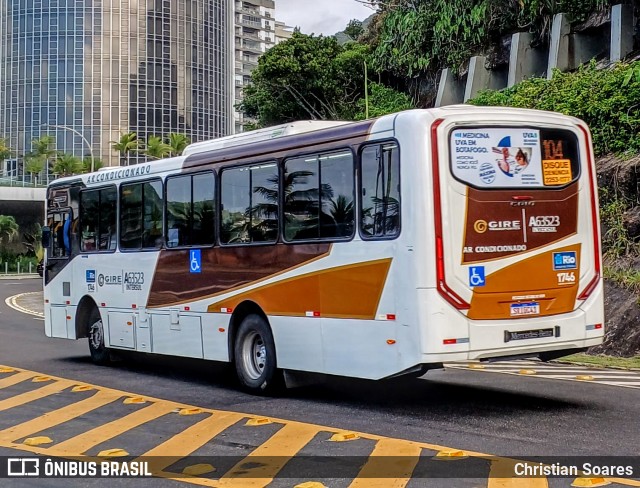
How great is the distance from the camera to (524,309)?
34.6ft

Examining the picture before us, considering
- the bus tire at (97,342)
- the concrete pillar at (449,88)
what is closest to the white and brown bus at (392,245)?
the bus tire at (97,342)

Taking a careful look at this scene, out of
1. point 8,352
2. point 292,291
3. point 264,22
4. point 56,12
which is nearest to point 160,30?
point 56,12

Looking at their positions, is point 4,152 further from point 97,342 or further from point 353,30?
point 97,342

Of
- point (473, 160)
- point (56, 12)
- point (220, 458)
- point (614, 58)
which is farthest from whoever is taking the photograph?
point (56, 12)

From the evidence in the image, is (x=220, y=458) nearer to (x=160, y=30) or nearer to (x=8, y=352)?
(x=8, y=352)

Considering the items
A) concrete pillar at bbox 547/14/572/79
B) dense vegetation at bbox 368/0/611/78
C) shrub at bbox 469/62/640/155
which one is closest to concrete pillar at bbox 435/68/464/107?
dense vegetation at bbox 368/0/611/78

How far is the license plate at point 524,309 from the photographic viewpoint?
10.5m

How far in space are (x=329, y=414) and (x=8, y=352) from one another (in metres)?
9.60

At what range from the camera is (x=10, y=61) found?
9688 cm

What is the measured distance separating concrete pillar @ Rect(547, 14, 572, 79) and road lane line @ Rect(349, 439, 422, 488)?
2471 cm

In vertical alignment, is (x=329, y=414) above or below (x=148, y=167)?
below

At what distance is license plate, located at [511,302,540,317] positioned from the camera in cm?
1047

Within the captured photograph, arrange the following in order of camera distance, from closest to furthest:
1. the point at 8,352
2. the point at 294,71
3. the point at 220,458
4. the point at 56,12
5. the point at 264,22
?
the point at 220,458
the point at 8,352
the point at 294,71
the point at 56,12
the point at 264,22

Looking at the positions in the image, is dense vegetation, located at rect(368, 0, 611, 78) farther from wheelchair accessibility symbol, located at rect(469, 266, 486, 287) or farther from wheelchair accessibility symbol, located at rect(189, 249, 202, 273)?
wheelchair accessibility symbol, located at rect(469, 266, 486, 287)
